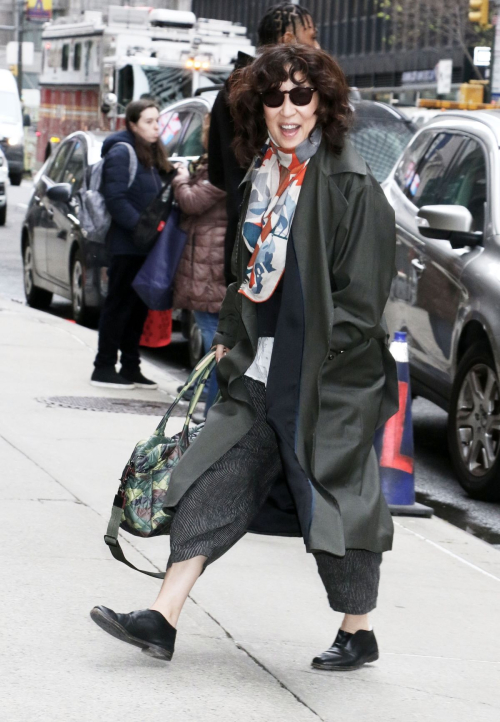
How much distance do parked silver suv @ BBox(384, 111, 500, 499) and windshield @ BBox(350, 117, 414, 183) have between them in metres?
2.61

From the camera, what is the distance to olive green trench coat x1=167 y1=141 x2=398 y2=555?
3.83 metres

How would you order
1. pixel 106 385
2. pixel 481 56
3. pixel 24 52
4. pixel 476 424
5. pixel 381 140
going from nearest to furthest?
1. pixel 476 424
2. pixel 106 385
3. pixel 381 140
4. pixel 481 56
5. pixel 24 52

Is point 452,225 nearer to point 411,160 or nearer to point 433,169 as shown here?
point 433,169

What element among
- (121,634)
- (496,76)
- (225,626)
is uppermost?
(496,76)

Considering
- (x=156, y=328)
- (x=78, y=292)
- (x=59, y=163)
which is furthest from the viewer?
(x=59, y=163)

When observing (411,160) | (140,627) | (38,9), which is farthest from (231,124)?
(38,9)

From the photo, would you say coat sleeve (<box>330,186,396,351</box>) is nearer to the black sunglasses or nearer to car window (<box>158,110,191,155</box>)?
the black sunglasses

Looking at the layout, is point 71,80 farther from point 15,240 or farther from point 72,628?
point 72,628

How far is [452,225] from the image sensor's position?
7219 mm

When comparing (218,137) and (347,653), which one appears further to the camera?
(218,137)

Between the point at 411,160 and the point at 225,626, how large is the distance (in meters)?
4.87

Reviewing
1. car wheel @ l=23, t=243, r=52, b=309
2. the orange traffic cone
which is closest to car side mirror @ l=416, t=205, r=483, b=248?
the orange traffic cone

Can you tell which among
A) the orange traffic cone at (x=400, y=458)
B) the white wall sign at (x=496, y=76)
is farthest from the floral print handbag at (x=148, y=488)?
the white wall sign at (x=496, y=76)

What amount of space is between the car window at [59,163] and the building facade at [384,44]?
2764 centimetres
